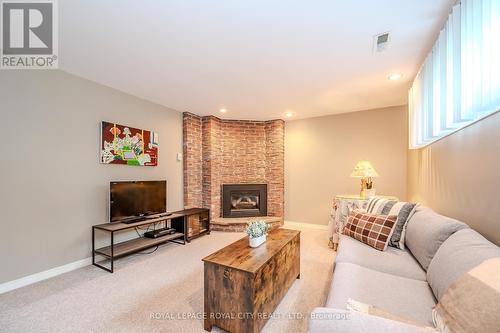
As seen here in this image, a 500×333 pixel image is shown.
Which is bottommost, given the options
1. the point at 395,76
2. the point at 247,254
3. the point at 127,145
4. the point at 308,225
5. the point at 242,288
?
the point at 308,225

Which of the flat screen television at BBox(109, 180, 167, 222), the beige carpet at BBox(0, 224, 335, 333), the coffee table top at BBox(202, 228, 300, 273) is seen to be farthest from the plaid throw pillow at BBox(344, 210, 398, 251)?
the flat screen television at BBox(109, 180, 167, 222)

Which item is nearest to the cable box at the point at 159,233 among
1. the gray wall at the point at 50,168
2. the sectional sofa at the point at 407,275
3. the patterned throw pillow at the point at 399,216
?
the gray wall at the point at 50,168

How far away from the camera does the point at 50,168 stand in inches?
97.7

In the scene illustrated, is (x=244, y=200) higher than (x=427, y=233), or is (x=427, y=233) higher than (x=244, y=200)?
(x=427, y=233)

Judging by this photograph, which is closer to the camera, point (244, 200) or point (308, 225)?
point (308, 225)

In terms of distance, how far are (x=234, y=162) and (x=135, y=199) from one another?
2256 millimetres

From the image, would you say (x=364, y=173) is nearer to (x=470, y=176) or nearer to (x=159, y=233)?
(x=470, y=176)

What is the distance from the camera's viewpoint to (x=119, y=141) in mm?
3139

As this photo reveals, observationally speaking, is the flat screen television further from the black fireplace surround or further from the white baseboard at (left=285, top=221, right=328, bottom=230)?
the white baseboard at (left=285, top=221, right=328, bottom=230)

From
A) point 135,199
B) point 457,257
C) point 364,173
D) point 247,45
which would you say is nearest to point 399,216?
point 457,257

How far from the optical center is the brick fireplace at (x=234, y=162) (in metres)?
4.48

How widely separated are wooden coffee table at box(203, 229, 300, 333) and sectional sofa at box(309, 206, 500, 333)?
1.54 feet

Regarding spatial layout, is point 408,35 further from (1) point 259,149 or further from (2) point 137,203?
(2) point 137,203

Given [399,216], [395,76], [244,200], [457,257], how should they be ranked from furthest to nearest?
→ [244,200], [395,76], [399,216], [457,257]
